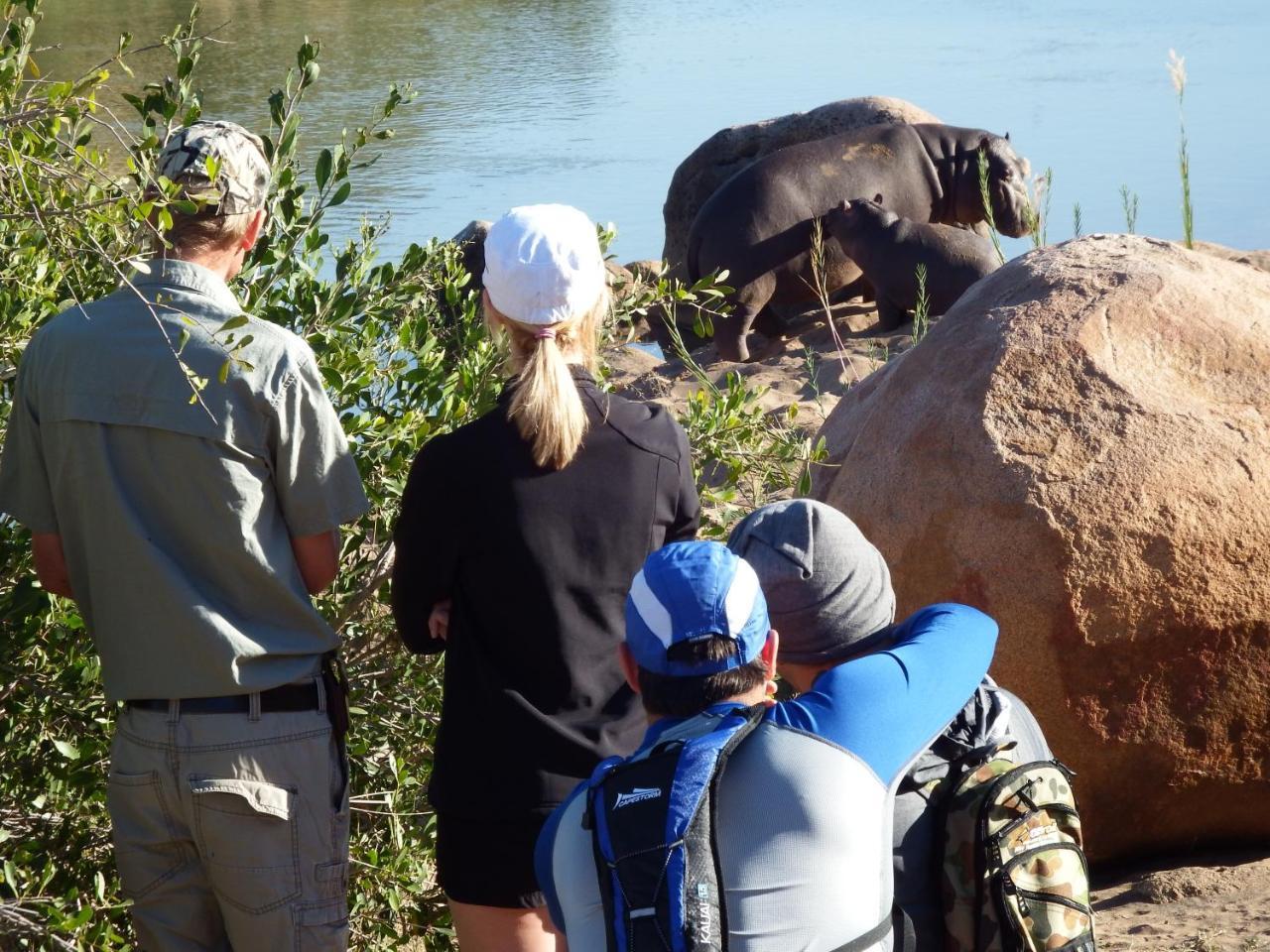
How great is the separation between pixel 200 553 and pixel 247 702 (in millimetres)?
255

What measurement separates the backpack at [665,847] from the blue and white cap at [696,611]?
15cm

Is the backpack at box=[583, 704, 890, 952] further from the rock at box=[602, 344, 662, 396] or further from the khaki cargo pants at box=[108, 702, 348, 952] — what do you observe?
the rock at box=[602, 344, 662, 396]

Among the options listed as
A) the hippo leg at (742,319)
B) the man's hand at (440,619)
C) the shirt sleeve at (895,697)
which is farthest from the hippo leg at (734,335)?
the shirt sleeve at (895,697)

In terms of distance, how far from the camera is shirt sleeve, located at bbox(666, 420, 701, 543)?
265 cm

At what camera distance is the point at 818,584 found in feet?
7.36

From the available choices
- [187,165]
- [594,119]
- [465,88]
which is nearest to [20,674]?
[187,165]

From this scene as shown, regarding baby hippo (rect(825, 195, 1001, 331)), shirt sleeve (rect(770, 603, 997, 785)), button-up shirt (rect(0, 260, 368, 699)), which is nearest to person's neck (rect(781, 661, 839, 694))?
shirt sleeve (rect(770, 603, 997, 785))

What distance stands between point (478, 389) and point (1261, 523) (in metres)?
1.96

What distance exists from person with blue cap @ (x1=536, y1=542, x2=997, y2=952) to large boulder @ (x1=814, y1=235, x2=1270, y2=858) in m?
1.93

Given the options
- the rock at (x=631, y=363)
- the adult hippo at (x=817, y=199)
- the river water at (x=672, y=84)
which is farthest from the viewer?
the river water at (x=672, y=84)

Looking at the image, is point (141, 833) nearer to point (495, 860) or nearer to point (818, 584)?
point (495, 860)

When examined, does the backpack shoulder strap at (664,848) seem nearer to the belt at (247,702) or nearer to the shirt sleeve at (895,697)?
the shirt sleeve at (895,697)

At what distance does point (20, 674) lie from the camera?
301 cm

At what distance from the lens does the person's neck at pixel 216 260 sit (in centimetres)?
261
